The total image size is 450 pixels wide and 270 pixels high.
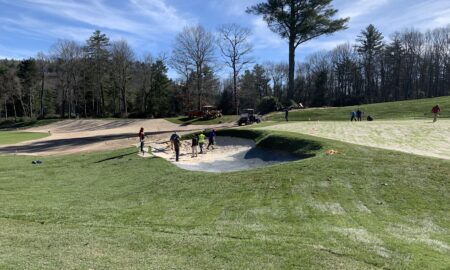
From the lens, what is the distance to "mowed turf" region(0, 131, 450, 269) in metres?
6.85

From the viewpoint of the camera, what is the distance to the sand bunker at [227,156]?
22.0 metres

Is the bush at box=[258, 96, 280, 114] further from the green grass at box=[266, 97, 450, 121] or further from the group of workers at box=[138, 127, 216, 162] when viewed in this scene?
the group of workers at box=[138, 127, 216, 162]

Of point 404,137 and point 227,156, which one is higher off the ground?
point 404,137

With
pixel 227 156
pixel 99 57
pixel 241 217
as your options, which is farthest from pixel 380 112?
pixel 99 57

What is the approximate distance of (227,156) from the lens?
85.8 ft

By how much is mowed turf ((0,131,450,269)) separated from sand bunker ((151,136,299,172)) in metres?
2.85

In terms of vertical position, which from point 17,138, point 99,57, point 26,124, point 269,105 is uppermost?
point 99,57

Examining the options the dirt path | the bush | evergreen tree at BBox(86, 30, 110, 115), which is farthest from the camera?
evergreen tree at BBox(86, 30, 110, 115)

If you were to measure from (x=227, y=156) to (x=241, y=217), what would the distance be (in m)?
15.4

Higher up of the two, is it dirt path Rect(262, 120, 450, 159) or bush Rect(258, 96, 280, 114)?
bush Rect(258, 96, 280, 114)

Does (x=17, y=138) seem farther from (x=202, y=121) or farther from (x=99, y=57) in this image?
(x=99, y=57)

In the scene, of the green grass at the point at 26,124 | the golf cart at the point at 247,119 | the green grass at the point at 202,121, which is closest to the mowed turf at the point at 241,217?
the golf cart at the point at 247,119

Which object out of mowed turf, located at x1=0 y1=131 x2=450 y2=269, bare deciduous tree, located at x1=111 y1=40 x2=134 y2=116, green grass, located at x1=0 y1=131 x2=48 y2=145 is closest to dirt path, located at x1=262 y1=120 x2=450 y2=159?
mowed turf, located at x1=0 y1=131 x2=450 y2=269

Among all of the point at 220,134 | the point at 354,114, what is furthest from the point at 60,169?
the point at 354,114
